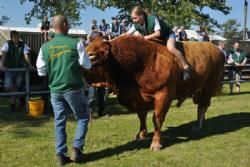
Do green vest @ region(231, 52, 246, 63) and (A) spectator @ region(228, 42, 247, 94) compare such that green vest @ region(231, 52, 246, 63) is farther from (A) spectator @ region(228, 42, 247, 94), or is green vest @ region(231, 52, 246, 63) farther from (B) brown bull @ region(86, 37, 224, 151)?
(B) brown bull @ region(86, 37, 224, 151)

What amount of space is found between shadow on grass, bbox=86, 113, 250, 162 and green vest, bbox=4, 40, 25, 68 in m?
4.58

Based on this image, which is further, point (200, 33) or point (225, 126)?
point (200, 33)

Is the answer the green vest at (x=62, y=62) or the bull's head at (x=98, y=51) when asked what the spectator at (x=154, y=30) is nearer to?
the bull's head at (x=98, y=51)

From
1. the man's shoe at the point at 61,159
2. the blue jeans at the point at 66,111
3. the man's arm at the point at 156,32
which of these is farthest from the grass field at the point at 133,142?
the man's arm at the point at 156,32

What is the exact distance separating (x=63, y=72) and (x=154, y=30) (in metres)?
2.36

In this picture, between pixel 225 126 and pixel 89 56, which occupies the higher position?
pixel 89 56

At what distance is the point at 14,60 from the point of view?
12.3 m

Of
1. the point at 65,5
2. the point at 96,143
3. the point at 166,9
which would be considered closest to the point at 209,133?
the point at 96,143

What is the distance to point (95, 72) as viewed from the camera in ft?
24.6

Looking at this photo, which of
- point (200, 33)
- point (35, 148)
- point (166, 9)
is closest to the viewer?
point (35, 148)

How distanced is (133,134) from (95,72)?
6.73 ft

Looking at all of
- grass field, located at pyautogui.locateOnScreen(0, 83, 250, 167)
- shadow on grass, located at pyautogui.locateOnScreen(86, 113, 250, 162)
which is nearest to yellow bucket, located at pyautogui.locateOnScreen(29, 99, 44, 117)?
grass field, located at pyautogui.locateOnScreen(0, 83, 250, 167)

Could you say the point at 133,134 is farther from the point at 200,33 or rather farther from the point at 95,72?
the point at 200,33

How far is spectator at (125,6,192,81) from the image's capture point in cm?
825
